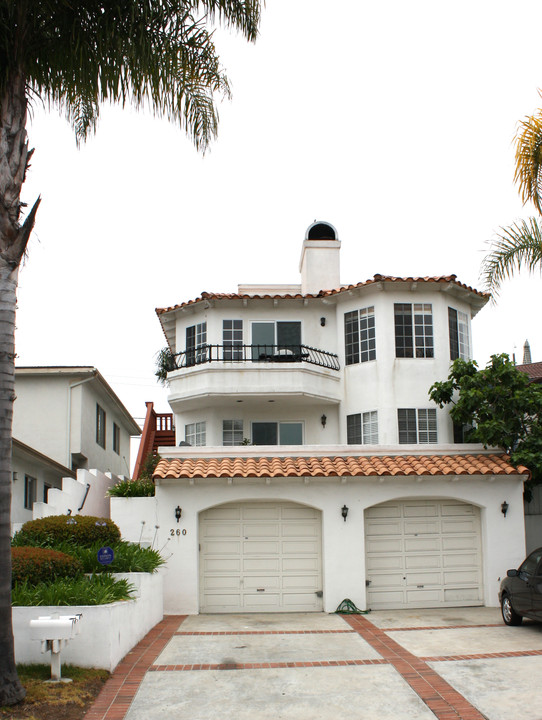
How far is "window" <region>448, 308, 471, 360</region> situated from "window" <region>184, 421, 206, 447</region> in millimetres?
7983

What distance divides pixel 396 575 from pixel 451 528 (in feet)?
5.76

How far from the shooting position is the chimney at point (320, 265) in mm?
25328

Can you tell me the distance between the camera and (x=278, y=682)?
10.7 m

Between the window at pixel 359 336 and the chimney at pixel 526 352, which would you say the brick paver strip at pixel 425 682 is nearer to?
the window at pixel 359 336

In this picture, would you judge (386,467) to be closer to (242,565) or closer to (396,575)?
(396,575)

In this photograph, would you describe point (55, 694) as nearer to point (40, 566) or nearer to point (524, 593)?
point (40, 566)

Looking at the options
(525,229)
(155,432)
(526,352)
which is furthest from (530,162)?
(526,352)

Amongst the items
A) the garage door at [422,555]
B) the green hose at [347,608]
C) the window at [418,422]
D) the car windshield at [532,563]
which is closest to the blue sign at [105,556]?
the green hose at [347,608]

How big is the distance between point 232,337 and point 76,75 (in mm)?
13273

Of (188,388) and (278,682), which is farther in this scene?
(188,388)

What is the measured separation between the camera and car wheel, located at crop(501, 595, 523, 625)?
48.1ft

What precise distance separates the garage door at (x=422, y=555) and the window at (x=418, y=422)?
3.91 m

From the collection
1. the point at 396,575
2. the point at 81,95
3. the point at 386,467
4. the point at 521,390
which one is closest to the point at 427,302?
the point at 521,390

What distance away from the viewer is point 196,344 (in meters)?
24.5
